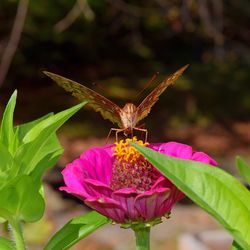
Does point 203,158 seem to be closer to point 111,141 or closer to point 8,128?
point 8,128

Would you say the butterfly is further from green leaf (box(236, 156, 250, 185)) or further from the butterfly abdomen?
green leaf (box(236, 156, 250, 185))

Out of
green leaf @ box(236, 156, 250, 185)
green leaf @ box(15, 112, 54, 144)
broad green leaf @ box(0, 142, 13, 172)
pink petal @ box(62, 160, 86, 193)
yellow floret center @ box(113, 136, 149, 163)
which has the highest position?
green leaf @ box(15, 112, 54, 144)

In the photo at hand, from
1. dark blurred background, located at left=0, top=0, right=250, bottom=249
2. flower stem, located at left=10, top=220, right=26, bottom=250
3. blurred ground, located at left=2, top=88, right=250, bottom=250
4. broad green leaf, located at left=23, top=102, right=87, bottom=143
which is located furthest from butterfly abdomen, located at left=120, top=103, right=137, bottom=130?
dark blurred background, located at left=0, top=0, right=250, bottom=249

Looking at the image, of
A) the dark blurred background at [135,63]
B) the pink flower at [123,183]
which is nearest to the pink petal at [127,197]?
the pink flower at [123,183]

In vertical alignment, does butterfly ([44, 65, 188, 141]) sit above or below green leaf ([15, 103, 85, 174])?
above

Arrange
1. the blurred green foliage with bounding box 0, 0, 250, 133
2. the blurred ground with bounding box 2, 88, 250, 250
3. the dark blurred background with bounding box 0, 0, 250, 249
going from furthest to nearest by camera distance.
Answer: the blurred green foliage with bounding box 0, 0, 250, 133 < the dark blurred background with bounding box 0, 0, 250, 249 < the blurred ground with bounding box 2, 88, 250, 250

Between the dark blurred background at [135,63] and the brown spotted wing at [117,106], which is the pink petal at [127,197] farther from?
the dark blurred background at [135,63]

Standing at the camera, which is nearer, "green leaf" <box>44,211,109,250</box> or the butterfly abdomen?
"green leaf" <box>44,211,109,250</box>
